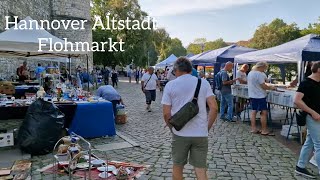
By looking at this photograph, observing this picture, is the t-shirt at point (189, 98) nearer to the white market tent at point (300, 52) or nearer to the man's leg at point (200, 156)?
the man's leg at point (200, 156)

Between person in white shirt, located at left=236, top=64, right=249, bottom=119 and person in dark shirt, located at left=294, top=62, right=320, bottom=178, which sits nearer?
person in dark shirt, located at left=294, top=62, right=320, bottom=178

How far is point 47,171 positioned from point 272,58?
638 centimetres

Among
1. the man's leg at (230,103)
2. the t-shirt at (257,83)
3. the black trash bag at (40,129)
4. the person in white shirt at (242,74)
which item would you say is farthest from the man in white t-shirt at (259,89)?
the black trash bag at (40,129)

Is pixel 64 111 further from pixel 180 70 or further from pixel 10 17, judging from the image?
pixel 10 17

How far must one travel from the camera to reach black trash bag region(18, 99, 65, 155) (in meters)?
5.49

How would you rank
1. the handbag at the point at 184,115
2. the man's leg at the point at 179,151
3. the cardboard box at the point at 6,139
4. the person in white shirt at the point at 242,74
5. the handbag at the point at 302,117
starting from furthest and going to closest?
the person in white shirt at the point at 242,74
the cardboard box at the point at 6,139
the handbag at the point at 302,117
the man's leg at the point at 179,151
the handbag at the point at 184,115

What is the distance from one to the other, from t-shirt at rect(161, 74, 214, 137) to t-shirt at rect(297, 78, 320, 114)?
5.66 feet

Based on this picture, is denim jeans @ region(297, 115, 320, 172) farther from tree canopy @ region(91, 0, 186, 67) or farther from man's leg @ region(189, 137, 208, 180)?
tree canopy @ region(91, 0, 186, 67)

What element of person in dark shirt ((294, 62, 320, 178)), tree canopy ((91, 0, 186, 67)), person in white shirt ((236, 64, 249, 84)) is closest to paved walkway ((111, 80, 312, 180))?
person in dark shirt ((294, 62, 320, 178))

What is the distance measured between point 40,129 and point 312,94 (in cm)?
441

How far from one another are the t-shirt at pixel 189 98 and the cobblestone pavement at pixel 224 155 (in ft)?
4.58

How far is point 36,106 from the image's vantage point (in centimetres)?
564

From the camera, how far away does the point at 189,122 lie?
11.1ft

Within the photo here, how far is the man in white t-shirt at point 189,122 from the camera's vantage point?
3379mm
